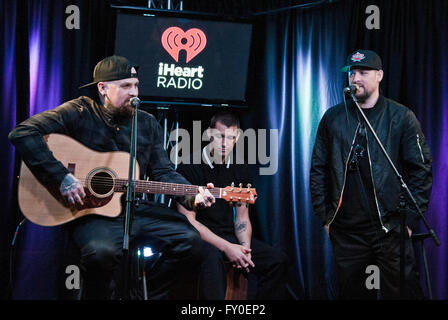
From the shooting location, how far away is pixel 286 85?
222 inches

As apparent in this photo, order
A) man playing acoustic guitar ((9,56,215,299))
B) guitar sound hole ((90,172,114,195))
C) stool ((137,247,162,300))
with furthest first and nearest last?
1. stool ((137,247,162,300))
2. guitar sound hole ((90,172,114,195))
3. man playing acoustic guitar ((9,56,215,299))

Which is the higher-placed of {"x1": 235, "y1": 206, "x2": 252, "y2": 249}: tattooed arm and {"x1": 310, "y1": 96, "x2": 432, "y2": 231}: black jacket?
{"x1": 310, "y1": 96, "x2": 432, "y2": 231}: black jacket

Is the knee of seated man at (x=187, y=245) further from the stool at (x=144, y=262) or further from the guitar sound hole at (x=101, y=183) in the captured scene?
the guitar sound hole at (x=101, y=183)

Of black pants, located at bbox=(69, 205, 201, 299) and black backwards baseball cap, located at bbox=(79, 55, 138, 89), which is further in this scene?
black backwards baseball cap, located at bbox=(79, 55, 138, 89)

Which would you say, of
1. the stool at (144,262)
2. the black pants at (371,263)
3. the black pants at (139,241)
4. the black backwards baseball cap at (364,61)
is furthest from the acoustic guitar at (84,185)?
the black backwards baseball cap at (364,61)

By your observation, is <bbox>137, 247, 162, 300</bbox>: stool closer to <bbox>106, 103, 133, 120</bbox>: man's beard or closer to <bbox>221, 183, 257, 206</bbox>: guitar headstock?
<bbox>221, 183, 257, 206</bbox>: guitar headstock

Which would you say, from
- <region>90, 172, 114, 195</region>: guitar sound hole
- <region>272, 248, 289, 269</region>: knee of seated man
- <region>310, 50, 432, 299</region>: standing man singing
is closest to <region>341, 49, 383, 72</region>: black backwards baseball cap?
<region>310, 50, 432, 299</region>: standing man singing

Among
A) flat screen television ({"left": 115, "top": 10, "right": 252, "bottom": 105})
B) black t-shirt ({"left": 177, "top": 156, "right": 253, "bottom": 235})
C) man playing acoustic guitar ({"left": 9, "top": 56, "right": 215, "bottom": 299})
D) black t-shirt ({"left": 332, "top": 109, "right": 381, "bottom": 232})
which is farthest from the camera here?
flat screen television ({"left": 115, "top": 10, "right": 252, "bottom": 105})

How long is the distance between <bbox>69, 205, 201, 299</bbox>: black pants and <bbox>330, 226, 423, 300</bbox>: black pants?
1321 mm

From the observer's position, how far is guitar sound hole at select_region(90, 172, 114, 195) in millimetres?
3871

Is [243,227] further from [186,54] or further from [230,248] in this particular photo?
[186,54]

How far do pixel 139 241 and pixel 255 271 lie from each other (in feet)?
3.67
